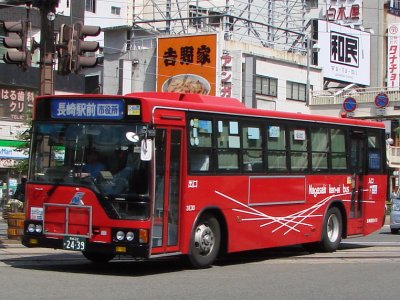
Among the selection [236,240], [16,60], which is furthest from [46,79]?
[236,240]

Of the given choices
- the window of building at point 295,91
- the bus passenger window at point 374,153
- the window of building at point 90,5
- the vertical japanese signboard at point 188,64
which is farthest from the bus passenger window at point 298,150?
the window of building at point 90,5

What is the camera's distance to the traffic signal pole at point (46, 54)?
644 inches

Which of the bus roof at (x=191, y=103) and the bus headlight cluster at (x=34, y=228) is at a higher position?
the bus roof at (x=191, y=103)

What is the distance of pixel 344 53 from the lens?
6322cm

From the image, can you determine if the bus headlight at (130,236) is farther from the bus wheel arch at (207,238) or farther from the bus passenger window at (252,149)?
the bus passenger window at (252,149)

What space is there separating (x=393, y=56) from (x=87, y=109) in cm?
5293

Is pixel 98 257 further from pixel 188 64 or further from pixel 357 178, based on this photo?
pixel 188 64

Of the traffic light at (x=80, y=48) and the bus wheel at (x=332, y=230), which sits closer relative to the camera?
the traffic light at (x=80, y=48)

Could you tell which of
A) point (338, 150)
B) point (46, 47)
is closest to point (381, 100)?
point (338, 150)

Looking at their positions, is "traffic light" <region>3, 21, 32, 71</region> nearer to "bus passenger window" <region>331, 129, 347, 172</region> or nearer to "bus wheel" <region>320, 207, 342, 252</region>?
"bus passenger window" <region>331, 129, 347, 172</region>

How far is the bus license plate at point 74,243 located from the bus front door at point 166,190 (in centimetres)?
121

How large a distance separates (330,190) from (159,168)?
20.0 feet

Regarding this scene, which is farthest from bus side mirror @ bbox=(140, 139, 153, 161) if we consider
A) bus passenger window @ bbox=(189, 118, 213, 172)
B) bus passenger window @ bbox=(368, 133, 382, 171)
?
bus passenger window @ bbox=(368, 133, 382, 171)

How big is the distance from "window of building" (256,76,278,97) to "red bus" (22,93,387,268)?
36.3m
